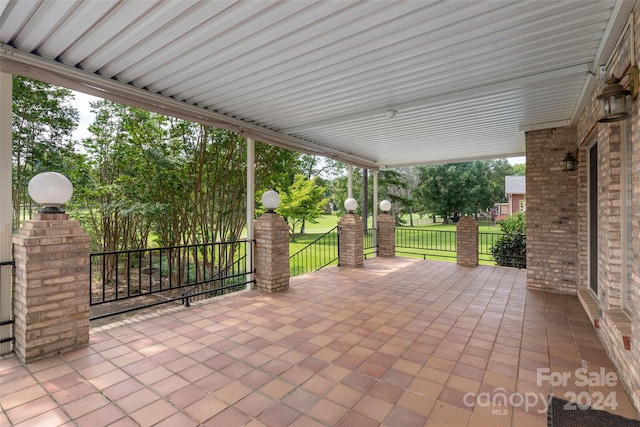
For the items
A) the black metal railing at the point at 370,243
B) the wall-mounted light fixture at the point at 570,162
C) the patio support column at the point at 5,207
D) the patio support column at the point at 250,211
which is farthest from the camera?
the black metal railing at the point at 370,243

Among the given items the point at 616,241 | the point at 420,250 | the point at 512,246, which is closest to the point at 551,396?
the point at 616,241

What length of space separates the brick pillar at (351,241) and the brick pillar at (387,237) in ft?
4.89

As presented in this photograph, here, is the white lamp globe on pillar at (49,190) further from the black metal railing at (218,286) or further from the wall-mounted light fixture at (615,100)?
the wall-mounted light fixture at (615,100)

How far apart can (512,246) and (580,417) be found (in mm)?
6745

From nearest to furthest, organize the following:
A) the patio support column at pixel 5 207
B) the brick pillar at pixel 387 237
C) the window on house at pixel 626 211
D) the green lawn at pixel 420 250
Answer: the window on house at pixel 626 211
the patio support column at pixel 5 207
the brick pillar at pixel 387 237
the green lawn at pixel 420 250

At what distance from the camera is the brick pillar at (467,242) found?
7.12m

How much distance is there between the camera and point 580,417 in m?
2.00

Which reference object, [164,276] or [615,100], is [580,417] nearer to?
[615,100]

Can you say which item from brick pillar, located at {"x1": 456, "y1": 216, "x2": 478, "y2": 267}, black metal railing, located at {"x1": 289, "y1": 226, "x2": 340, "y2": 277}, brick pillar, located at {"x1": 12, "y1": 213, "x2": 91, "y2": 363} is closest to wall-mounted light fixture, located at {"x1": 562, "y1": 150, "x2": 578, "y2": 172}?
brick pillar, located at {"x1": 456, "y1": 216, "x2": 478, "y2": 267}

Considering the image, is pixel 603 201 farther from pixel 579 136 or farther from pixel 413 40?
pixel 413 40

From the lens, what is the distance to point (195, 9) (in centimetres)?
219

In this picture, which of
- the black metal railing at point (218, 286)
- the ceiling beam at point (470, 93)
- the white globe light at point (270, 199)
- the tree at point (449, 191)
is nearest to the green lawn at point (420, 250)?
the tree at point (449, 191)

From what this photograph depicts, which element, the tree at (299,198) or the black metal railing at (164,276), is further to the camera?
the tree at (299,198)

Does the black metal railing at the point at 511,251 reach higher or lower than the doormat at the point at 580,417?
higher
